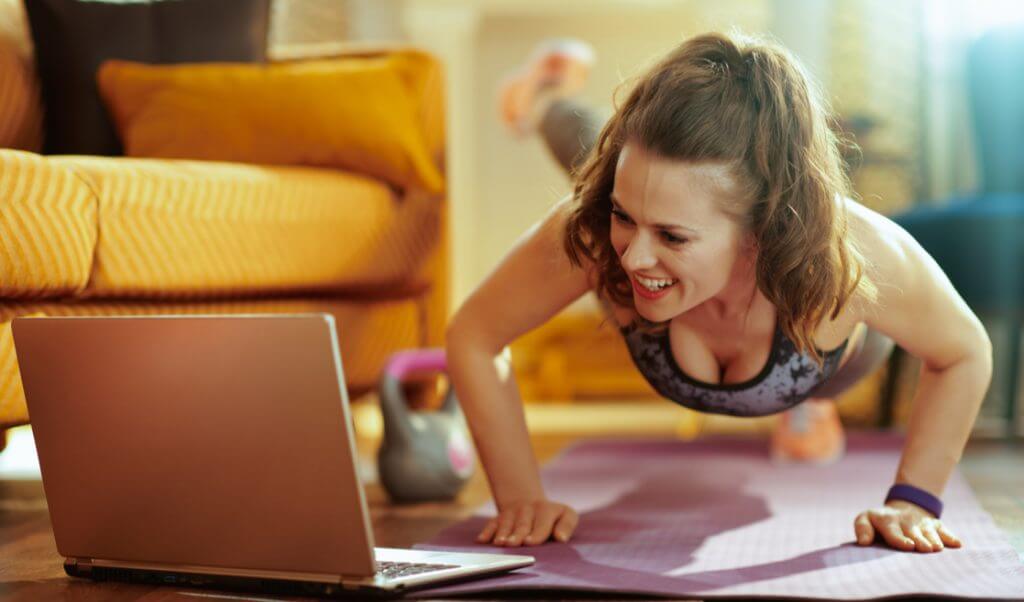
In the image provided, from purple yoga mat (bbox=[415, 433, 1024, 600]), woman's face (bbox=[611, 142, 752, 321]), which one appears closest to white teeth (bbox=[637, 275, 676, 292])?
woman's face (bbox=[611, 142, 752, 321])

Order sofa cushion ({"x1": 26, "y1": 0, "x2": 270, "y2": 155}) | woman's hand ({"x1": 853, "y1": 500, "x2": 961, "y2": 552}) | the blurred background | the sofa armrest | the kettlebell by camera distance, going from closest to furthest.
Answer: woman's hand ({"x1": 853, "y1": 500, "x2": 961, "y2": 552}) → the kettlebell → the sofa armrest → sofa cushion ({"x1": 26, "y1": 0, "x2": 270, "y2": 155}) → the blurred background

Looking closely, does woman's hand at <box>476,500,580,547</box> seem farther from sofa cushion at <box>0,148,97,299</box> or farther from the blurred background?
sofa cushion at <box>0,148,97,299</box>

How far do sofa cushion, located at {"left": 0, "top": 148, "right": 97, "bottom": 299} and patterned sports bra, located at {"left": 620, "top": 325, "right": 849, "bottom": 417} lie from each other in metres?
0.69

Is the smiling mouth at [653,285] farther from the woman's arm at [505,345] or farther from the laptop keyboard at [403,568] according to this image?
the laptop keyboard at [403,568]

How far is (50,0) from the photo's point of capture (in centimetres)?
203

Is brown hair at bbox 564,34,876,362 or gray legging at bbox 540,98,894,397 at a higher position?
brown hair at bbox 564,34,876,362

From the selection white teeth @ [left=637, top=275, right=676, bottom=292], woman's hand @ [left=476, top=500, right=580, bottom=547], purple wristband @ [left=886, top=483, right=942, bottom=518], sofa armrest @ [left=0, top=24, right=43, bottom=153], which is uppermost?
sofa armrest @ [left=0, top=24, right=43, bottom=153]

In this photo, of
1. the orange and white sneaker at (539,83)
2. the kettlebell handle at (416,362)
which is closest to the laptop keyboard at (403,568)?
the kettlebell handle at (416,362)

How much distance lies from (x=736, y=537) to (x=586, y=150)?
0.70m

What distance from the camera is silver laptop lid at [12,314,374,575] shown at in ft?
3.06

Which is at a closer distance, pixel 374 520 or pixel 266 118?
pixel 374 520

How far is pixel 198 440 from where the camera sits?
100 centimetres

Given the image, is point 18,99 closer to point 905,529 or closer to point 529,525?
point 529,525

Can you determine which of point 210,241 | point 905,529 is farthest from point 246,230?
point 905,529
